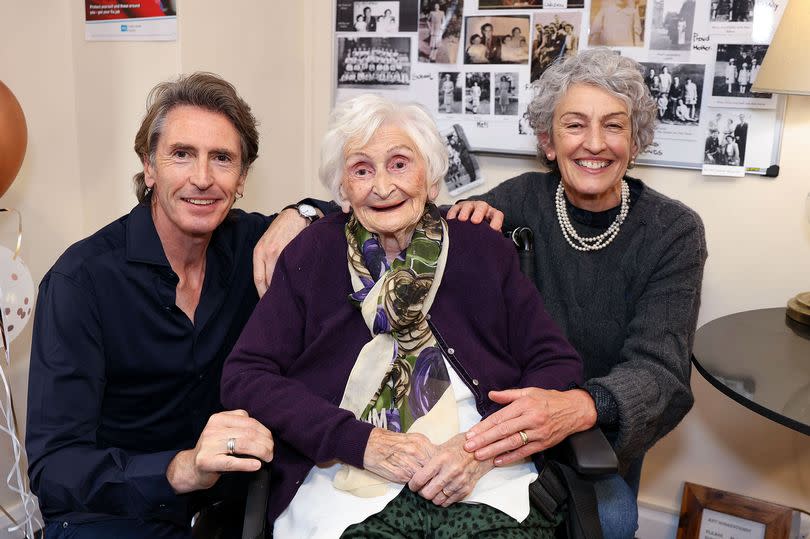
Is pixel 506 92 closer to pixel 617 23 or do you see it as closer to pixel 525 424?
pixel 617 23

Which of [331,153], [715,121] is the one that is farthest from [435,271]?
[715,121]

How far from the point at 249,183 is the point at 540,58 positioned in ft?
3.67

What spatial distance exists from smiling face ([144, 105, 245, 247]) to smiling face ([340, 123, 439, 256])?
0.30m

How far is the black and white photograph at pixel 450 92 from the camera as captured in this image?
8.93ft

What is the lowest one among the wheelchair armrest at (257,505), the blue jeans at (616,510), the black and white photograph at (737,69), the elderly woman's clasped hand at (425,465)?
the blue jeans at (616,510)

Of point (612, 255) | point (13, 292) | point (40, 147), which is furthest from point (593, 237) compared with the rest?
point (40, 147)

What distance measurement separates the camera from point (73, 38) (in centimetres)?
262

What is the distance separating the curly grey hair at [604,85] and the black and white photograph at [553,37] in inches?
20.5

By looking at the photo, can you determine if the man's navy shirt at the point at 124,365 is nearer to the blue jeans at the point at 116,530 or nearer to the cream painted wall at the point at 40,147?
the blue jeans at the point at 116,530

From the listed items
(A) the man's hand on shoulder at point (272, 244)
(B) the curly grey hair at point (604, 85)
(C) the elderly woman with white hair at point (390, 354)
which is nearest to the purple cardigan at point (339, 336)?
(C) the elderly woman with white hair at point (390, 354)

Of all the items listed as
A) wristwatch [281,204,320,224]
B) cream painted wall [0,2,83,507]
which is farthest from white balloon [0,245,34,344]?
wristwatch [281,204,320,224]

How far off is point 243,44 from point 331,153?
1.08 m

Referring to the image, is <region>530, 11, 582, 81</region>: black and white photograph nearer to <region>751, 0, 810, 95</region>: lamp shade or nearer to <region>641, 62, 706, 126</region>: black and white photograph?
<region>641, 62, 706, 126</region>: black and white photograph

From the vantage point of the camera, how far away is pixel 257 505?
4.88ft
